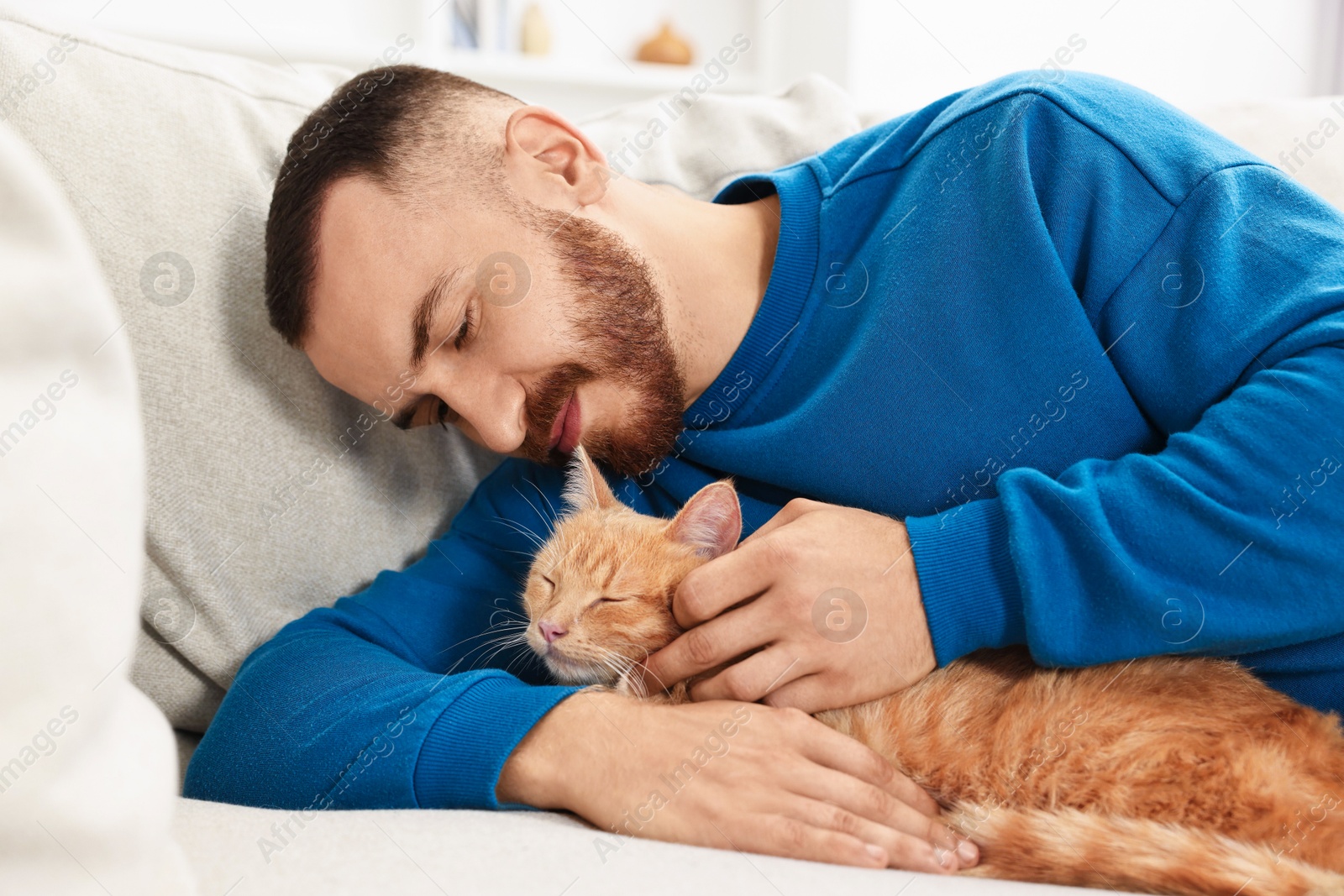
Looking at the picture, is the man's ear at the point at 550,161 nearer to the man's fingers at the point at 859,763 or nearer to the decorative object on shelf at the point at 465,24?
the man's fingers at the point at 859,763

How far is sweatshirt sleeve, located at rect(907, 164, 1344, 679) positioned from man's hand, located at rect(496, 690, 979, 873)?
200 millimetres

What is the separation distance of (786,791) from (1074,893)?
279 millimetres

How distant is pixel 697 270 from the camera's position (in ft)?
4.91

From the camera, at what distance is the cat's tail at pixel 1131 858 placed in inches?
31.4

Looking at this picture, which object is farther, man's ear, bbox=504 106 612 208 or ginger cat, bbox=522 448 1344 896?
man's ear, bbox=504 106 612 208

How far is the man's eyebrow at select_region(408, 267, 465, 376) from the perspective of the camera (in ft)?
4.14

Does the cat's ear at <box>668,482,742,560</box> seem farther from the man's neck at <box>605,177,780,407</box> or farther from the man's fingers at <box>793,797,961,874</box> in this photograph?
the man's fingers at <box>793,797,961,874</box>

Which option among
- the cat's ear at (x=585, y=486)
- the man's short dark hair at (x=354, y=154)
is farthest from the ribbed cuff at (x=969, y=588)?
the man's short dark hair at (x=354, y=154)

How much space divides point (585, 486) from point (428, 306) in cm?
38

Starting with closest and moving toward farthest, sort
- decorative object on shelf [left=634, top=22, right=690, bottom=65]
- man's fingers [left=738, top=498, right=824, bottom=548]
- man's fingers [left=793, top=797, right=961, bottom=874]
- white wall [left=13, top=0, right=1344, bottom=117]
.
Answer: man's fingers [left=793, top=797, right=961, bottom=874] < man's fingers [left=738, top=498, right=824, bottom=548] < white wall [left=13, top=0, right=1344, bottom=117] < decorative object on shelf [left=634, top=22, right=690, bottom=65]

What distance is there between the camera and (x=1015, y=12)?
3.63 m

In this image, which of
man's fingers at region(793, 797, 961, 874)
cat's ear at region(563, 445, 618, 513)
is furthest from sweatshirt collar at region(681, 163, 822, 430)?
man's fingers at region(793, 797, 961, 874)

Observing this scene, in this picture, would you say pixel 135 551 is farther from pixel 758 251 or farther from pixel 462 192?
pixel 758 251

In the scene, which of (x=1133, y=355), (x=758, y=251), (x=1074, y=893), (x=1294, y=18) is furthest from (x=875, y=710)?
(x=1294, y=18)
